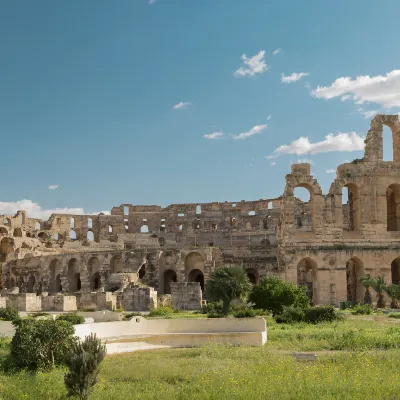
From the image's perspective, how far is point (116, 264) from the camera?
4362cm

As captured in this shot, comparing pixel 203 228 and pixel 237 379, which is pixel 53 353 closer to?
pixel 237 379

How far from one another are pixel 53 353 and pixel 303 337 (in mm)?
8103

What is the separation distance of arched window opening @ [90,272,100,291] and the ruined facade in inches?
4.1

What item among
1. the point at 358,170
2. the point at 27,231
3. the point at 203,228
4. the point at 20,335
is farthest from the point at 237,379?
the point at 27,231

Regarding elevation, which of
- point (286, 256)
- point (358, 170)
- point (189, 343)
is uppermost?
point (358, 170)

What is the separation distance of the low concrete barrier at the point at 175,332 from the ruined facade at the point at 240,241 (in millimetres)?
17437

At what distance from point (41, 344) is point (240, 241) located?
3765 centimetres

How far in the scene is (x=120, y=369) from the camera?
13266 mm

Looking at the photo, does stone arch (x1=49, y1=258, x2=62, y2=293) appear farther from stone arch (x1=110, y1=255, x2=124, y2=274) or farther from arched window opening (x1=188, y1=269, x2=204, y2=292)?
arched window opening (x1=188, y1=269, x2=204, y2=292)

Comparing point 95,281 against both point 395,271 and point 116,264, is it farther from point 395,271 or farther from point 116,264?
point 395,271

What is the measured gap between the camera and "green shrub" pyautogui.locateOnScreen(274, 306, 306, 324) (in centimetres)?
2319

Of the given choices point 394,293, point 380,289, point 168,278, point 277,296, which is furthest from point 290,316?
point 168,278

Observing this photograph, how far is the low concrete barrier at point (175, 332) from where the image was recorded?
699 inches

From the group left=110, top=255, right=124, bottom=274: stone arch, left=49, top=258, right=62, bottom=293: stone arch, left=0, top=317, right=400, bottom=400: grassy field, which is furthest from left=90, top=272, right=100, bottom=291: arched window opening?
left=0, top=317, right=400, bottom=400: grassy field
